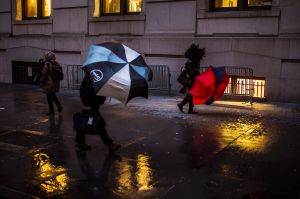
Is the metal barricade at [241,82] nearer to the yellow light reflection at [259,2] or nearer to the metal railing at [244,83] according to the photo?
the metal railing at [244,83]

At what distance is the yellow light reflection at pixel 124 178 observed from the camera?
5.18 meters

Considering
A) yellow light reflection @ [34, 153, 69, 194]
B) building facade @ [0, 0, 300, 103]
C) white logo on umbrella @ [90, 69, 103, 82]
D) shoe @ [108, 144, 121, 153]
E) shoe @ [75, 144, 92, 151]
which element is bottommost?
yellow light reflection @ [34, 153, 69, 194]

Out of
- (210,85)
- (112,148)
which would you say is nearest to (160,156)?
(112,148)

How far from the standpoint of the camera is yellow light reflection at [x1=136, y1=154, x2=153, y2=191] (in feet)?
17.3

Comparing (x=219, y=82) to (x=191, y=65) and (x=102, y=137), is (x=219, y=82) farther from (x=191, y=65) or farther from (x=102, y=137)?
(x=102, y=137)

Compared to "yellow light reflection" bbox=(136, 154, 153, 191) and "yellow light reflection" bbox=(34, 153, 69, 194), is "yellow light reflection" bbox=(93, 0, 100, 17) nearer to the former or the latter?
"yellow light reflection" bbox=(34, 153, 69, 194)

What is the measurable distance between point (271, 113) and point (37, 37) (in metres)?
10.9

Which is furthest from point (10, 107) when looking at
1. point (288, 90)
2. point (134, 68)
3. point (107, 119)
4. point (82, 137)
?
point (288, 90)

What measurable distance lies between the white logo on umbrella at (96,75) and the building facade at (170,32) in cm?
716

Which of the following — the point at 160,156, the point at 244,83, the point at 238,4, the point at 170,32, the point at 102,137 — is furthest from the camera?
the point at 170,32

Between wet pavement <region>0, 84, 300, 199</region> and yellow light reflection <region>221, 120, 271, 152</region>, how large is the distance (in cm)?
2

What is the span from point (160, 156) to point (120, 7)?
953 centimetres

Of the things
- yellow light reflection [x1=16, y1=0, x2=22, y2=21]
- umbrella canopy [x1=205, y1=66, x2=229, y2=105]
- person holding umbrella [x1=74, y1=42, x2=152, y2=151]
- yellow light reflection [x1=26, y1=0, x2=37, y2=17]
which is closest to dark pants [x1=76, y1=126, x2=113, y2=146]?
Result: person holding umbrella [x1=74, y1=42, x2=152, y2=151]

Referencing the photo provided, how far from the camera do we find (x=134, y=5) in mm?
14789
